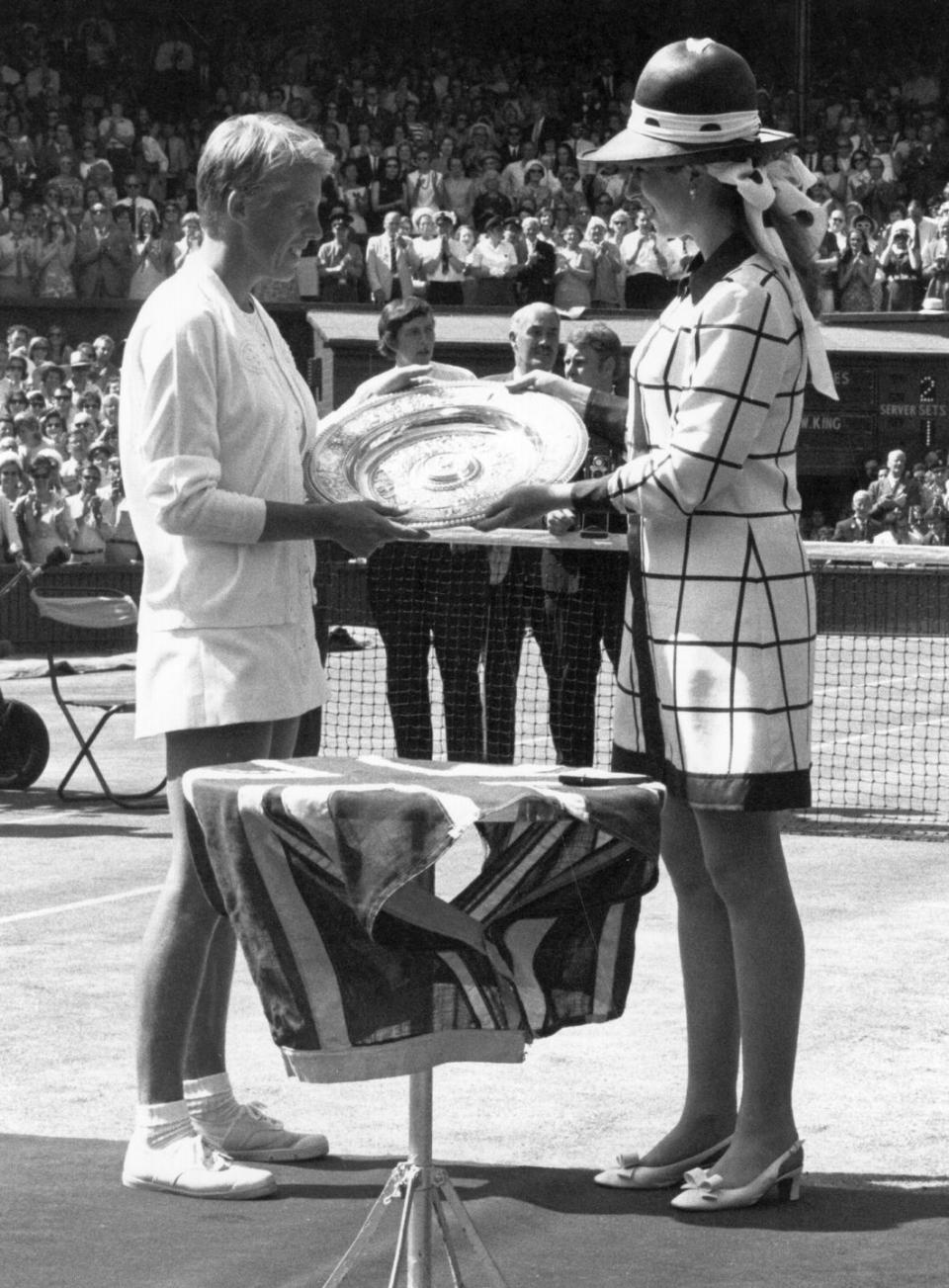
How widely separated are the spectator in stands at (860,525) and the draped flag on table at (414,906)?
19601 mm

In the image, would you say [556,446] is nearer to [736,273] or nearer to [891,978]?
[736,273]

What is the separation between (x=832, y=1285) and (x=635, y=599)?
120cm

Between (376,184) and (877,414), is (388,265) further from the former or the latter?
(877,414)

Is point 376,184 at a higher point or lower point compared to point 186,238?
higher

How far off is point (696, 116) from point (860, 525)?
62.8ft

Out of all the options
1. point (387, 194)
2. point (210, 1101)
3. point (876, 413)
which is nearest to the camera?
point (210, 1101)

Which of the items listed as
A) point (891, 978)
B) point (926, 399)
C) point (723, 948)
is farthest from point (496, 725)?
point (926, 399)

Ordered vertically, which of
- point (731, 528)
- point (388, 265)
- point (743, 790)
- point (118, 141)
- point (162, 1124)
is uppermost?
point (731, 528)

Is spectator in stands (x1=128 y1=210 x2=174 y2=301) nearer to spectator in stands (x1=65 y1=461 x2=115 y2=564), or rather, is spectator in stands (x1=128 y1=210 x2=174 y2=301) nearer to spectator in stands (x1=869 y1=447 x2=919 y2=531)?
Result: spectator in stands (x1=65 y1=461 x2=115 y2=564)

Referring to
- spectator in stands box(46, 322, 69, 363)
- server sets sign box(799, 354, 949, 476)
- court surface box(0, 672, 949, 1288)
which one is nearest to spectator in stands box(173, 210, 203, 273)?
spectator in stands box(46, 322, 69, 363)

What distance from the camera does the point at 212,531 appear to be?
3.70 meters

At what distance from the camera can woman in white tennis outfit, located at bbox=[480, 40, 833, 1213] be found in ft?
11.9

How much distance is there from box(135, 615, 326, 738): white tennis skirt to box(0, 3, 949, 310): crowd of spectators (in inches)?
770

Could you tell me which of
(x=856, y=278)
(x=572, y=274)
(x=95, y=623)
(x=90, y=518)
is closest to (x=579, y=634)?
(x=95, y=623)
